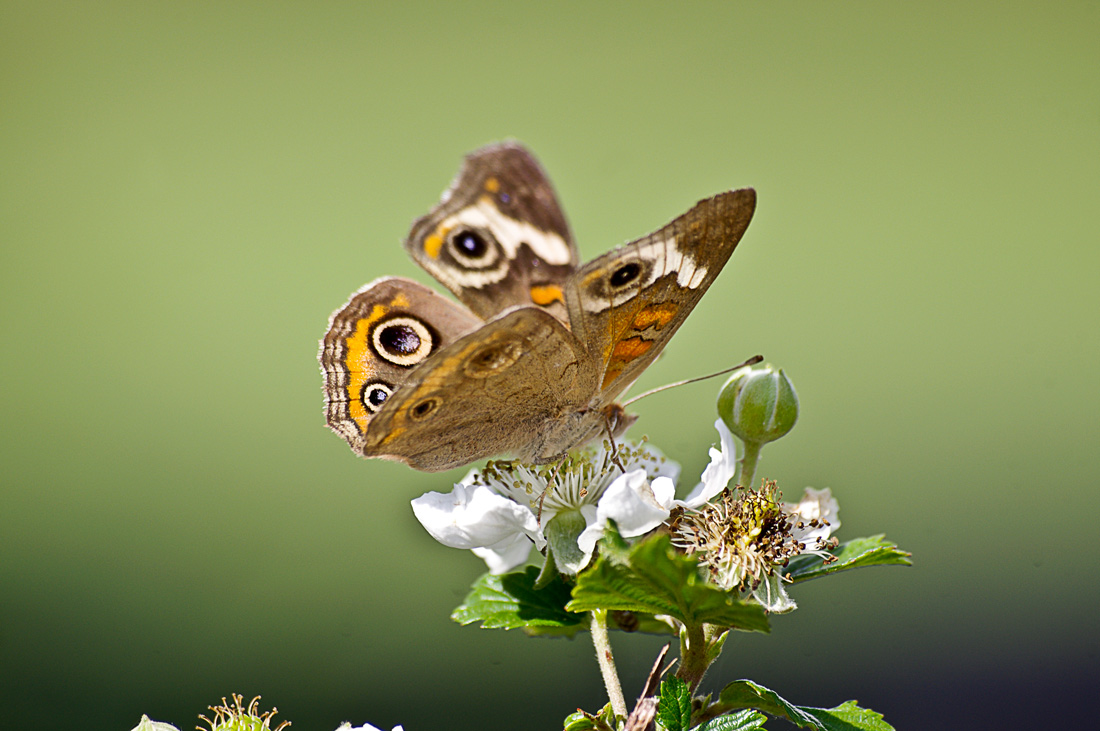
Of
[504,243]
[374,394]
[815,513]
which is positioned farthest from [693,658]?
[504,243]

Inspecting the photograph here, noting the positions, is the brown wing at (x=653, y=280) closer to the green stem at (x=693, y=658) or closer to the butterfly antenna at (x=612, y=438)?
the butterfly antenna at (x=612, y=438)

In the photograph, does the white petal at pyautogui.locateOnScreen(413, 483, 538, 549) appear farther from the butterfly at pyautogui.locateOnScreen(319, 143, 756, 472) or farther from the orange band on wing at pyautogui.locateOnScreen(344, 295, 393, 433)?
the orange band on wing at pyautogui.locateOnScreen(344, 295, 393, 433)

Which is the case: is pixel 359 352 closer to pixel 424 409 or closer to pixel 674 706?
pixel 424 409

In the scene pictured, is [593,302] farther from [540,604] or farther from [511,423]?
[540,604]

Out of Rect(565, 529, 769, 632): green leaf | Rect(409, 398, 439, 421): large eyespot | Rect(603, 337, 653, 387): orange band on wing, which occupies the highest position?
Rect(603, 337, 653, 387): orange band on wing

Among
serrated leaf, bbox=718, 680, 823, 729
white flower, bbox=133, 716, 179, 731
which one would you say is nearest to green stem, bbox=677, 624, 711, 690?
serrated leaf, bbox=718, 680, 823, 729

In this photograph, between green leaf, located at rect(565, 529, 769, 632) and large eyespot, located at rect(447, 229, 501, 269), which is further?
large eyespot, located at rect(447, 229, 501, 269)
